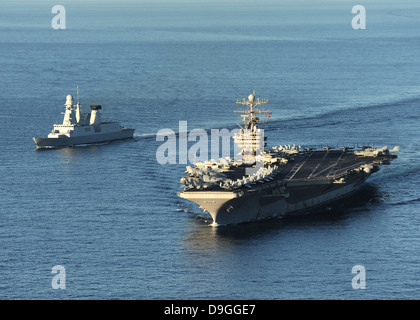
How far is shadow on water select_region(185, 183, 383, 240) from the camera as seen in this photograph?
189ft

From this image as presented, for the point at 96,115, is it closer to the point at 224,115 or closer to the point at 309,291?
the point at 224,115

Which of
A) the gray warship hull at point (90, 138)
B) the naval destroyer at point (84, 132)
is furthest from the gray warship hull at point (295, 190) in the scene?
the naval destroyer at point (84, 132)

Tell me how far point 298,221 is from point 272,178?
4.18 metres

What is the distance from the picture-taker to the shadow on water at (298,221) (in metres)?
57.6

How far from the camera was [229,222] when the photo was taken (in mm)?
59844

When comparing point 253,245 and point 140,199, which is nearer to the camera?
point 253,245

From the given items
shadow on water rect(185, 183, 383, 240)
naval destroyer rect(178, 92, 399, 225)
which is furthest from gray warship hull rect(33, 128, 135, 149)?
shadow on water rect(185, 183, 383, 240)

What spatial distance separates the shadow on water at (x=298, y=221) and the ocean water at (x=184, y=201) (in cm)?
13

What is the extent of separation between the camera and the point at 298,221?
60.7 metres

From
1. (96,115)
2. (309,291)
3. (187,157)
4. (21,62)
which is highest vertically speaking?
(21,62)

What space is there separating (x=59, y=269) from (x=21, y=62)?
358 feet

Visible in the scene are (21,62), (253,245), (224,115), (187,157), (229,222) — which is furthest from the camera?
(21,62)

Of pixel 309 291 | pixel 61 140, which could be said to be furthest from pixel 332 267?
pixel 61 140

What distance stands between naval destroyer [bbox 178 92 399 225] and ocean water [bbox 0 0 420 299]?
1.21 meters
